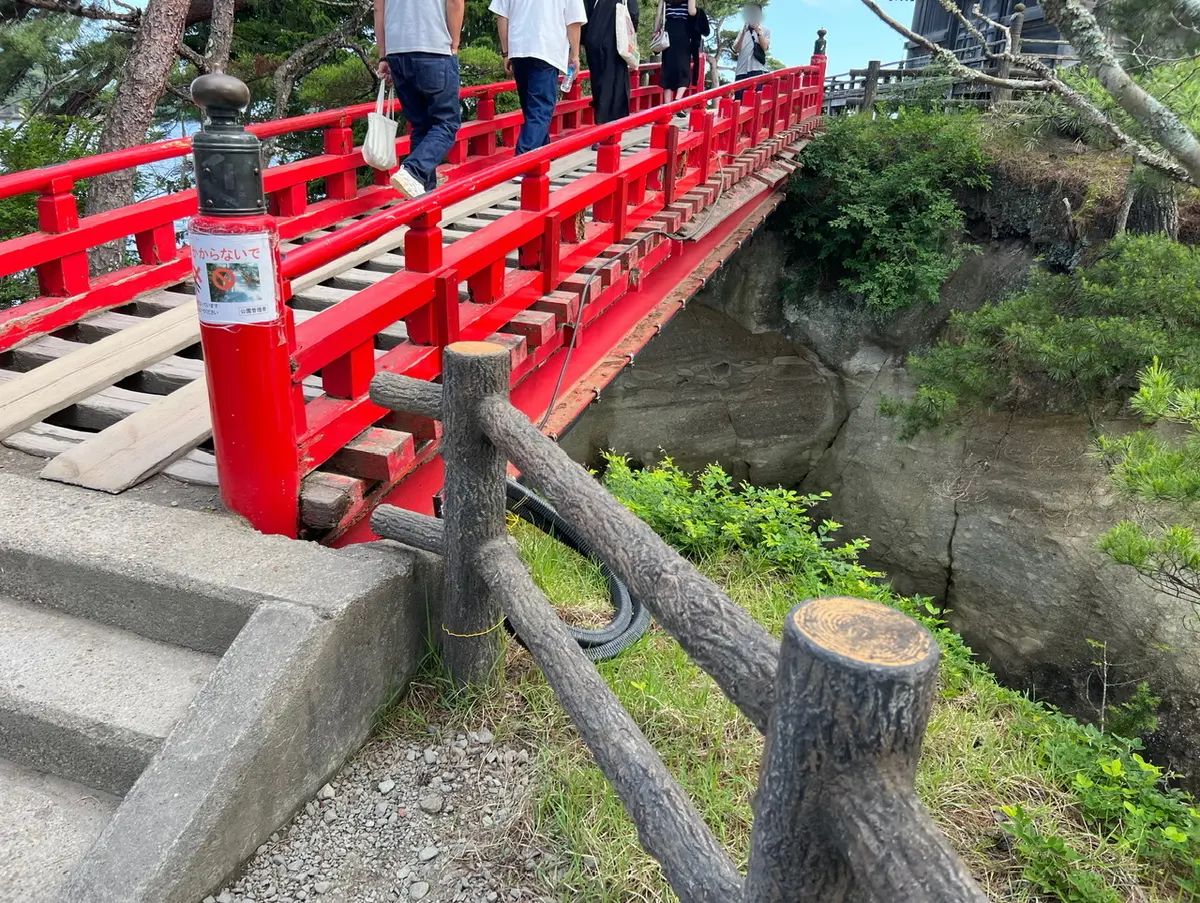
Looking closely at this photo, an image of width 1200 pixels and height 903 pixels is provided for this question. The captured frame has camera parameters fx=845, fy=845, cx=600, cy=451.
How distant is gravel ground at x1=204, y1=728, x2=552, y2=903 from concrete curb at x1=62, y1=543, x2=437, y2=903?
0.07 metres

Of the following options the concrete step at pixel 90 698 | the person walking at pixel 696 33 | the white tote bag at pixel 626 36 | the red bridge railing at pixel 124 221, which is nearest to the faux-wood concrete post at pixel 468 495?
→ the concrete step at pixel 90 698

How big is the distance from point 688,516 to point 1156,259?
4533 millimetres

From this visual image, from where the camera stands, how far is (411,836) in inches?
87.6

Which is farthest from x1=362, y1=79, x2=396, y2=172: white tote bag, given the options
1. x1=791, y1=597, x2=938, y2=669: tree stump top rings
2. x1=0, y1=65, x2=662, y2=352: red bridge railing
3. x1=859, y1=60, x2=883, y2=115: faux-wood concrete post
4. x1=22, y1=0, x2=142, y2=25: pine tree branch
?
x1=859, y1=60, x2=883, y2=115: faux-wood concrete post

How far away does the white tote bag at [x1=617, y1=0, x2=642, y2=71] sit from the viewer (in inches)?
255

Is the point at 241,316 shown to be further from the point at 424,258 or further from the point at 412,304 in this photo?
the point at 424,258

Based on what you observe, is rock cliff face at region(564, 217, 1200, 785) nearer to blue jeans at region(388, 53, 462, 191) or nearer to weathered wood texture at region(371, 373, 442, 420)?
blue jeans at region(388, 53, 462, 191)

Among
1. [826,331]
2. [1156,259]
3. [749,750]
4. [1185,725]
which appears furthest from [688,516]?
[826,331]

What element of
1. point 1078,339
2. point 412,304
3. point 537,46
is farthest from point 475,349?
point 1078,339

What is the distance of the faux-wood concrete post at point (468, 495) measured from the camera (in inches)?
93.4

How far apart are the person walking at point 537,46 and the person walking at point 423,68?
0.64 m

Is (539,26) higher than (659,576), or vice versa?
(539,26)

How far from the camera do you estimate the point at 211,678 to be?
204 centimetres

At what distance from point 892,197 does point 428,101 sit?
8227 mm
